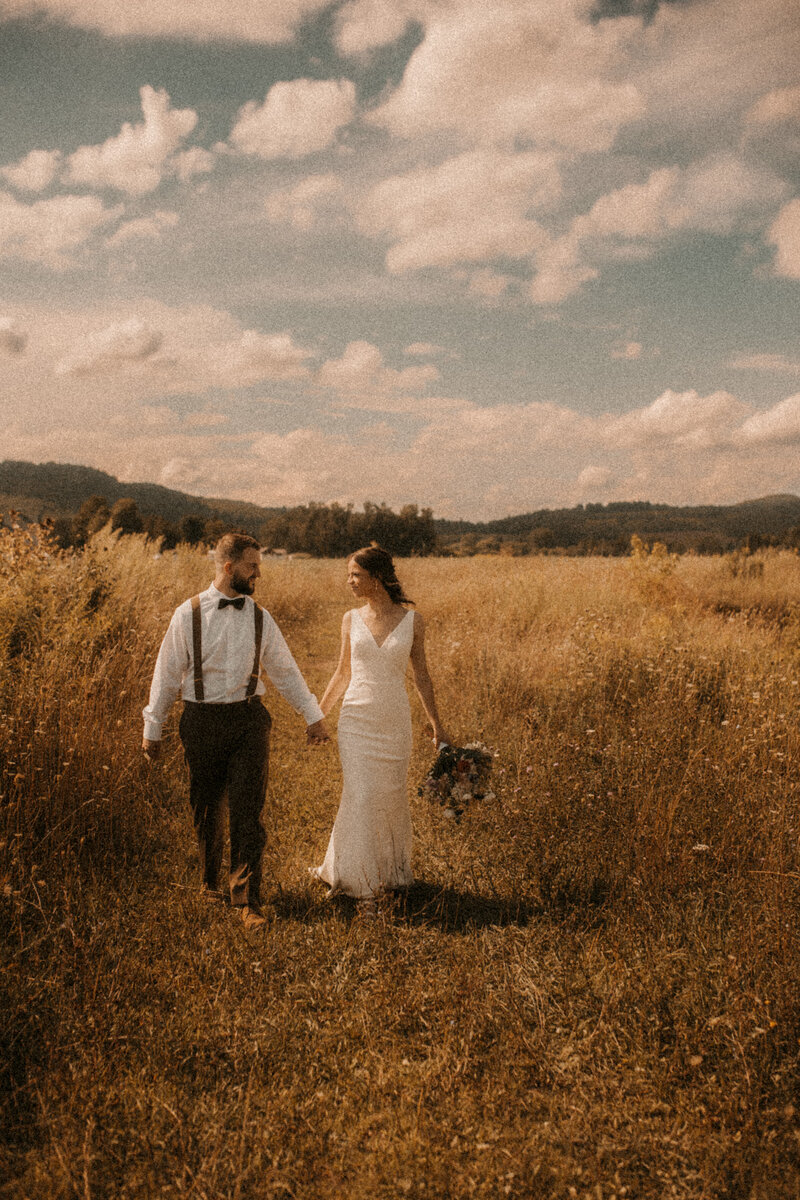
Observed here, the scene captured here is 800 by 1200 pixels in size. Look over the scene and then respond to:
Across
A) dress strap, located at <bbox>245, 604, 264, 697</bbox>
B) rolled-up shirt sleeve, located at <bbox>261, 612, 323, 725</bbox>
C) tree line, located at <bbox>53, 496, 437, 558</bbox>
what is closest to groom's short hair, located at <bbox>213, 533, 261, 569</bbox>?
dress strap, located at <bbox>245, 604, 264, 697</bbox>

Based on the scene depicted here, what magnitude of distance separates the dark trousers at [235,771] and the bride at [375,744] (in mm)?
516

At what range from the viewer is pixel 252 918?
403 centimetres

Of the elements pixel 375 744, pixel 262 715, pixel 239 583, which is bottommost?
pixel 375 744

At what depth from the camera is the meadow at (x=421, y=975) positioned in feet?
8.51

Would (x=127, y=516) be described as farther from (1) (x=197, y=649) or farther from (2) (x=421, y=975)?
(2) (x=421, y=975)

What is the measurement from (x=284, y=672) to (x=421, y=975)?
1.91m

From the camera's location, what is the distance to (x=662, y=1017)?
3.29m

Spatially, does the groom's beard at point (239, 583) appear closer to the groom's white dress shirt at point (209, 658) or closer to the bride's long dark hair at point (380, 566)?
the groom's white dress shirt at point (209, 658)

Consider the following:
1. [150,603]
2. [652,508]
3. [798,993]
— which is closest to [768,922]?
[798,993]

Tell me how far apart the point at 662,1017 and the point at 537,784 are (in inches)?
84.4

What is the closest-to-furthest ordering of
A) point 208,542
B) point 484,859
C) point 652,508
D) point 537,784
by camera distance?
point 484,859 → point 537,784 → point 208,542 → point 652,508

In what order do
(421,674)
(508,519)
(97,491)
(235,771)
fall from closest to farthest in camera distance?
(235,771)
(421,674)
(508,519)
(97,491)

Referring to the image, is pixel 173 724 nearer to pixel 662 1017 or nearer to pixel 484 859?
pixel 484 859

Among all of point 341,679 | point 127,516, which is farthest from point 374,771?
point 127,516
